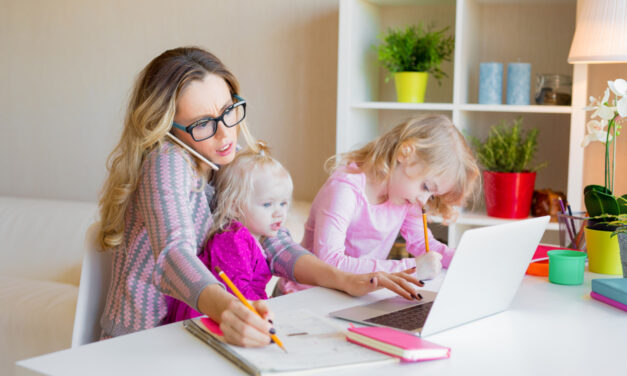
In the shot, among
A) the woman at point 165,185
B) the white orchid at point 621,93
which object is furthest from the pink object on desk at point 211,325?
Result: the white orchid at point 621,93

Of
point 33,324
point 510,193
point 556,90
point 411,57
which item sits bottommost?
point 33,324

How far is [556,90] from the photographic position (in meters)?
2.44

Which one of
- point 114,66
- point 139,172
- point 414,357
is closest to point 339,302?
point 414,357

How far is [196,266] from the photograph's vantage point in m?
1.16

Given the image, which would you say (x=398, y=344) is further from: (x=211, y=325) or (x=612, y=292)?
(x=612, y=292)

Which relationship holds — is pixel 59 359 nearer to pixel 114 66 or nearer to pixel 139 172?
pixel 139 172

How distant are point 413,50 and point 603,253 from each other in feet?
4.02

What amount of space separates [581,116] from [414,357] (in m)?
1.57

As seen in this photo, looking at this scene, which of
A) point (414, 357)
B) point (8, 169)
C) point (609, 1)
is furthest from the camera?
point (8, 169)

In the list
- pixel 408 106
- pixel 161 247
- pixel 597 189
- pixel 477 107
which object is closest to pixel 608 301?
pixel 597 189

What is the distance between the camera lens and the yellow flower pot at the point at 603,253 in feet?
4.99

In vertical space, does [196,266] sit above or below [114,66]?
below

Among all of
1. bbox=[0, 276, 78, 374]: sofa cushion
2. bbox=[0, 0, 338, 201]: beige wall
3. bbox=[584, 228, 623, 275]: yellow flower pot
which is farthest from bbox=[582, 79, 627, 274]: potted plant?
bbox=[0, 276, 78, 374]: sofa cushion

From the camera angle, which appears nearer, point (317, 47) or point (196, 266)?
point (196, 266)
